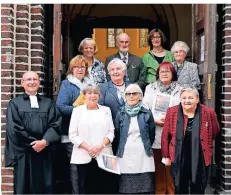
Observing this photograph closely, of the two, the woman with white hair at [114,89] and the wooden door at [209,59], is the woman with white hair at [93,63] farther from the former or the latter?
the wooden door at [209,59]

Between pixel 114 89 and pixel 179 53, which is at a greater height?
pixel 179 53

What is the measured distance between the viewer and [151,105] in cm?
A: 551

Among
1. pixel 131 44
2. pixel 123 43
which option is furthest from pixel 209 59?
pixel 131 44

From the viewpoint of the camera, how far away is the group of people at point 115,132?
5.07m

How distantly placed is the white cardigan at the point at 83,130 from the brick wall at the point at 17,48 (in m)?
0.92

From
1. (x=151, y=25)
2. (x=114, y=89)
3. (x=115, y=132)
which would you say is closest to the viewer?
(x=115, y=132)

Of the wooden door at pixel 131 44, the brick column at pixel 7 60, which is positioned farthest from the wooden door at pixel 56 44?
the wooden door at pixel 131 44

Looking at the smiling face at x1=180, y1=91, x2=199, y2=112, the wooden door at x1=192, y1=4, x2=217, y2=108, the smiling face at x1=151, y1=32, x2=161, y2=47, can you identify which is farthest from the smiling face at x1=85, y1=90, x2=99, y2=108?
the wooden door at x1=192, y1=4, x2=217, y2=108

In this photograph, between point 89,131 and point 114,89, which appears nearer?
point 89,131

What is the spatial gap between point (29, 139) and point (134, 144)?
104 cm

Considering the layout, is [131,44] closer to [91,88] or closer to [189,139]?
[91,88]

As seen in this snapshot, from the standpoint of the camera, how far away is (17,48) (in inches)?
227

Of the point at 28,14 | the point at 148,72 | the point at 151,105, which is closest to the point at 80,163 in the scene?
the point at 151,105

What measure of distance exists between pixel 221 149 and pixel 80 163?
1.81m
